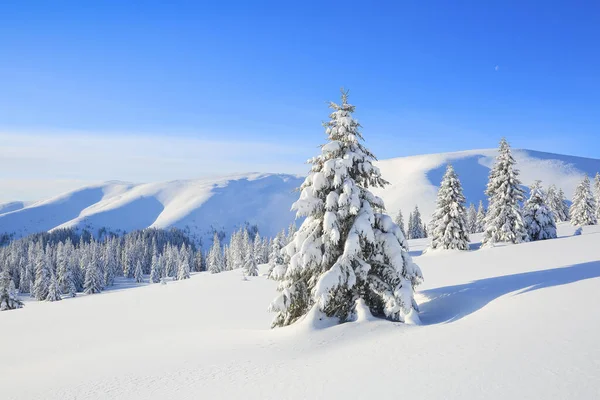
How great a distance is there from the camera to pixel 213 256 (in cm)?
10131

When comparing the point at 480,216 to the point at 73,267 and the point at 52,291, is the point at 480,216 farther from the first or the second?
the point at 73,267

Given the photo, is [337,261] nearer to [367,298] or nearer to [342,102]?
[367,298]

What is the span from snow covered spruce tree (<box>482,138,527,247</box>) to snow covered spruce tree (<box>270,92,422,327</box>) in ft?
92.5

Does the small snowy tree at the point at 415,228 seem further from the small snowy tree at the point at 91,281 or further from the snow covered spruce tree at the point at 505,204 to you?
the small snowy tree at the point at 91,281

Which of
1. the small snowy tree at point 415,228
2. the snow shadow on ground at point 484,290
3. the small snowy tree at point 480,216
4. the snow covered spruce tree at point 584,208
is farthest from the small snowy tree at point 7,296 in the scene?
the small snowy tree at point 415,228

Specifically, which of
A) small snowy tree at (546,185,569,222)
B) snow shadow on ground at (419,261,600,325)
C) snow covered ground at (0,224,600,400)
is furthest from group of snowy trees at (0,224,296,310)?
small snowy tree at (546,185,569,222)

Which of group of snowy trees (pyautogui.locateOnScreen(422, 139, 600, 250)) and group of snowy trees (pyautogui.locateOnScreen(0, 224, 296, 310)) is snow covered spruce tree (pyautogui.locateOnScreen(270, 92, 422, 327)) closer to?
group of snowy trees (pyautogui.locateOnScreen(422, 139, 600, 250))

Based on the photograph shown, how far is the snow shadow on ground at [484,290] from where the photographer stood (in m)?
16.0

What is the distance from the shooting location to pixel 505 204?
130 feet

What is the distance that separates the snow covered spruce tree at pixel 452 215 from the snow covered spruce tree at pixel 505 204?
265 centimetres

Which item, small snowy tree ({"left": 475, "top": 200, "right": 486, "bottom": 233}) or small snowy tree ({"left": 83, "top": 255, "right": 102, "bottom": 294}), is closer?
small snowy tree ({"left": 83, "top": 255, "right": 102, "bottom": 294})

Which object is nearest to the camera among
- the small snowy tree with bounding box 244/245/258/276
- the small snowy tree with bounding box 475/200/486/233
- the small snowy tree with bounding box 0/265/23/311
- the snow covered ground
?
the snow covered ground

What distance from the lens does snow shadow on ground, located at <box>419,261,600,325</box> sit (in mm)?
15969

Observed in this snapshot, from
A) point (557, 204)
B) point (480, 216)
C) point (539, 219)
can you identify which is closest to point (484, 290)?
point (539, 219)
